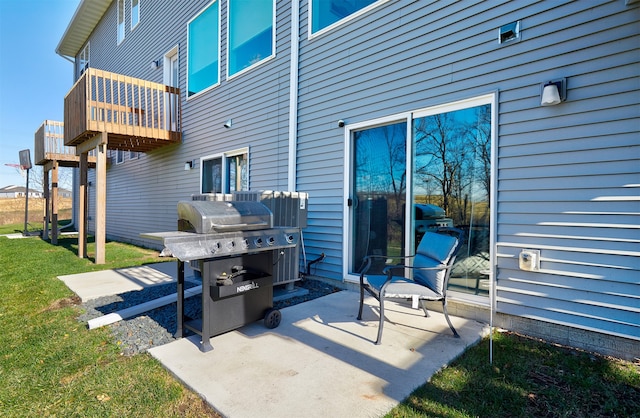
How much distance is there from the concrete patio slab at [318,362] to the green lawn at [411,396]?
0.10 metres

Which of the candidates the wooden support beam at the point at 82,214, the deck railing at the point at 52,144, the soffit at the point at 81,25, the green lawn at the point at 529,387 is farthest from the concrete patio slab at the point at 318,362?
the soffit at the point at 81,25

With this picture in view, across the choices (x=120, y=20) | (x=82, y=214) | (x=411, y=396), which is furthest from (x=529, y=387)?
(x=120, y=20)

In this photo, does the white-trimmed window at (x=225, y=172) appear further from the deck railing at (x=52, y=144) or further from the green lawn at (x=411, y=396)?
the deck railing at (x=52, y=144)

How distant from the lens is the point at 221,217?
2.63 m

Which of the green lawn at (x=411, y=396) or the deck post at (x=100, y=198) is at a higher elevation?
the deck post at (x=100, y=198)

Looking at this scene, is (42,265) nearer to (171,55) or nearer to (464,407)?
(171,55)

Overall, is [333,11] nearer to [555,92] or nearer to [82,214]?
[555,92]

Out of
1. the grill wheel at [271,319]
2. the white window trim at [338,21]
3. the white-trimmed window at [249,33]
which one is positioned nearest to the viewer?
the grill wheel at [271,319]

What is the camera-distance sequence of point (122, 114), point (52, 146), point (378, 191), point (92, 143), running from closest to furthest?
point (378, 191) < point (92, 143) < point (122, 114) < point (52, 146)

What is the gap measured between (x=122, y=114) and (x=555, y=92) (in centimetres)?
756

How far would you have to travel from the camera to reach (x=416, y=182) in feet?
12.2

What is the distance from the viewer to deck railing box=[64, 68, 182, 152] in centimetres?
629

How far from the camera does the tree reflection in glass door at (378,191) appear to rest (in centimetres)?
393

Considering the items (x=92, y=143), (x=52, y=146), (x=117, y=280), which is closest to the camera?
(x=117, y=280)
